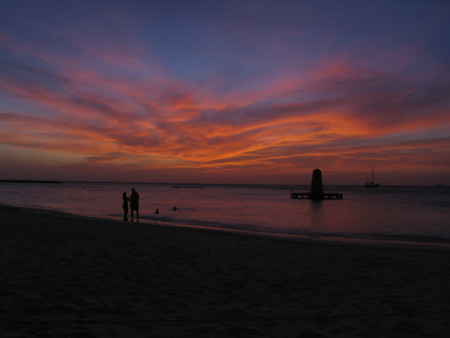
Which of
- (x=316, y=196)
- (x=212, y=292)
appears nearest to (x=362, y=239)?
(x=212, y=292)

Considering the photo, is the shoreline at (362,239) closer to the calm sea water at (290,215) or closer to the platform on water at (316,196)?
the calm sea water at (290,215)

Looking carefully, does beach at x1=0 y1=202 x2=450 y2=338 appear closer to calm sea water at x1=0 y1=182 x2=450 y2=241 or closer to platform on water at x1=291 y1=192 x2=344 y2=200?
calm sea water at x1=0 y1=182 x2=450 y2=241

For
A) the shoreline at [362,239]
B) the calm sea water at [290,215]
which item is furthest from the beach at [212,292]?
the calm sea water at [290,215]

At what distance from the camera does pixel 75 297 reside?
5.55 m

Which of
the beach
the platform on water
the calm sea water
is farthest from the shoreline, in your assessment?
the platform on water

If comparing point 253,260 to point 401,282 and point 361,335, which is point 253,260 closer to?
point 401,282

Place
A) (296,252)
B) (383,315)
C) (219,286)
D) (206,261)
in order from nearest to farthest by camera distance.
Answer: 1. (383,315)
2. (219,286)
3. (206,261)
4. (296,252)

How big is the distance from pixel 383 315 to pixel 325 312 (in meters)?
0.96

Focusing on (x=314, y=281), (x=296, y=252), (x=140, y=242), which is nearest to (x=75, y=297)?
(x=314, y=281)

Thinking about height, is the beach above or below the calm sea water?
above

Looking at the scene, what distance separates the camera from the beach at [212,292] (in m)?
4.55

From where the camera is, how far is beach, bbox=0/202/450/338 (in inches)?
179

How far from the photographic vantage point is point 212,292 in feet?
20.4

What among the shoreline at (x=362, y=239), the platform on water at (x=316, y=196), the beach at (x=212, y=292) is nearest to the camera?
the beach at (x=212, y=292)
